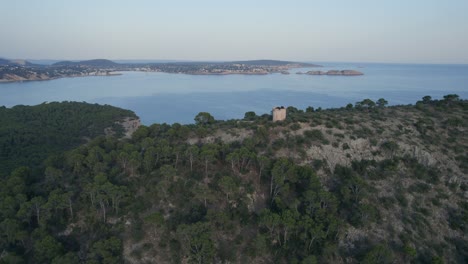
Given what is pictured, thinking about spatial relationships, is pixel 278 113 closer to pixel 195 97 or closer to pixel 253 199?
pixel 253 199

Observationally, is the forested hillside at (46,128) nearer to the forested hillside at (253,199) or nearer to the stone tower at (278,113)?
the forested hillside at (253,199)

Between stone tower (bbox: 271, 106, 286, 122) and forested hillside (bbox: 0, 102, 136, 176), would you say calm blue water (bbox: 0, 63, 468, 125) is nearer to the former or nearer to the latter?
forested hillside (bbox: 0, 102, 136, 176)

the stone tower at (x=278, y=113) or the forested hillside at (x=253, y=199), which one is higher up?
the stone tower at (x=278, y=113)

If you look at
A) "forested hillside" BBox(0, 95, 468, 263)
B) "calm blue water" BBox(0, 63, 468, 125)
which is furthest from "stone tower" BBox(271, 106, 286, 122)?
"calm blue water" BBox(0, 63, 468, 125)

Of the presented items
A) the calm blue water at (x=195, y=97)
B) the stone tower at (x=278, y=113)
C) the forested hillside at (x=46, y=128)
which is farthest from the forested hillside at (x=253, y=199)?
the calm blue water at (x=195, y=97)

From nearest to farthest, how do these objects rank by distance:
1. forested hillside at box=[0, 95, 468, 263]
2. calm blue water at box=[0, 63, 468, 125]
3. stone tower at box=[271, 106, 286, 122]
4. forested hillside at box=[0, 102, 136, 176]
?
forested hillside at box=[0, 95, 468, 263], stone tower at box=[271, 106, 286, 122], forested hillside at box=[0, 102, 136, 176], calm blue water at box=[0, 63, 468, 125]

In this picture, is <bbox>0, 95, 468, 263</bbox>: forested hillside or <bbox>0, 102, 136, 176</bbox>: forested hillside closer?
<bbox>0, 95, 468, 263</bbox>: forested hillside
